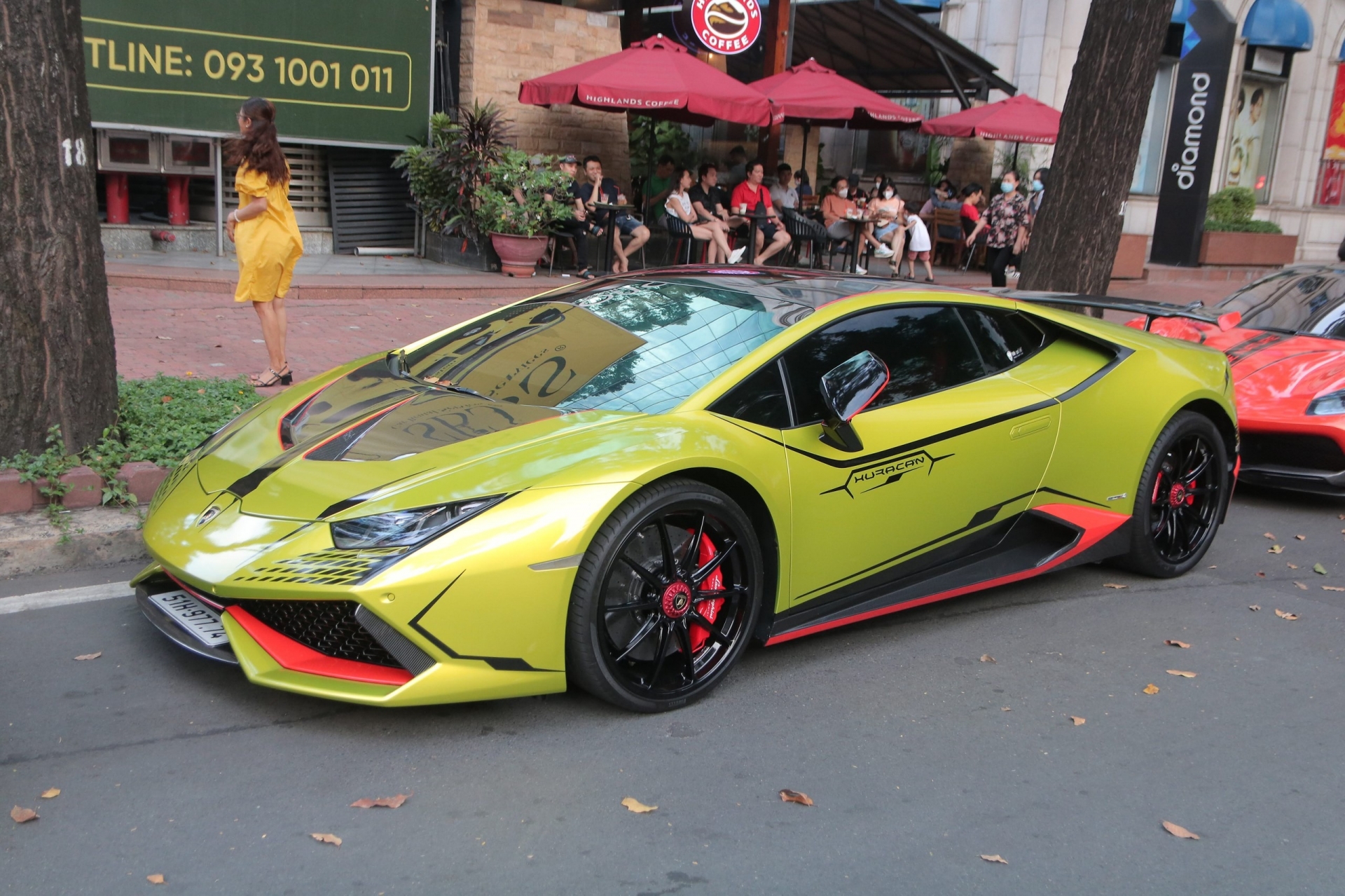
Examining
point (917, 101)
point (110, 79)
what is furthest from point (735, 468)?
point (917, 101)

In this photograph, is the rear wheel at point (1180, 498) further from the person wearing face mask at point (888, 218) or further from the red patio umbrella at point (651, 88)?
the person wearing face mask at point (888, 218)

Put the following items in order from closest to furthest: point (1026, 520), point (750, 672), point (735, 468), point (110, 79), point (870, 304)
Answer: point (735, 468), point (750, 672), point (870, 304), point (1026, 520), point (110, 79)

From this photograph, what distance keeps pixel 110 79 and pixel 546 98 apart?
4336 millimetres

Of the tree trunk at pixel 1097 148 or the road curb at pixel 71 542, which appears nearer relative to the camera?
the road curb at pixel 71 542

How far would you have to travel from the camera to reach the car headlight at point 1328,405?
662 centimetres

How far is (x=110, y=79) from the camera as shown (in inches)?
456

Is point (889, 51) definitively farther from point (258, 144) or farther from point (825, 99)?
point (258, 144)

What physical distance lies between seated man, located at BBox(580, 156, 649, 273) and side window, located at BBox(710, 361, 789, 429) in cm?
954

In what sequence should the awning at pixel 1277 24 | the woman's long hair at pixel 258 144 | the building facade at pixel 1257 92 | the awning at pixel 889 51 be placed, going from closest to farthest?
the woman's long hair at pixel 258 144 → the awning at pixel 889 51 → the building facade at pixel 1257 92 → the awning at pixel 1277 24

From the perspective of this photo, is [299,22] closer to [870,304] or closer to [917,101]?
[870,304]

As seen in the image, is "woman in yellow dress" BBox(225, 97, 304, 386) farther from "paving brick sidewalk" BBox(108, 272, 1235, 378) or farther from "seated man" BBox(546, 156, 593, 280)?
"seated man" BBox(546, 156, 593, 280)

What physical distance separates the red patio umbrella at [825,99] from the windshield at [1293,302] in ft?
24.2

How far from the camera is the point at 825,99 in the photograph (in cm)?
1477

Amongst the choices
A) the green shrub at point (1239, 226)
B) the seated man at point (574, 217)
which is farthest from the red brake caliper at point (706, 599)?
the green shrub at point (1239, 226)
